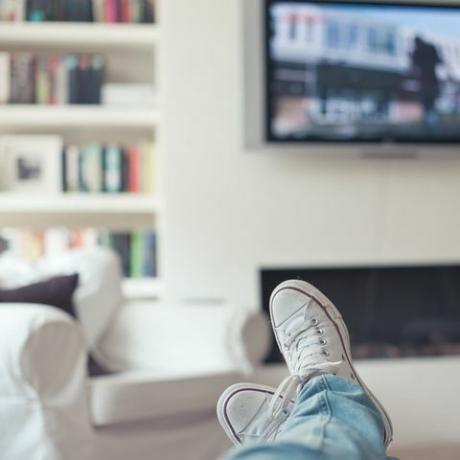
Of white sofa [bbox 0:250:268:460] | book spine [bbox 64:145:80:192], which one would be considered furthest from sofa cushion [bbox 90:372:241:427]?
book spine [bbox 64:145:80:192]

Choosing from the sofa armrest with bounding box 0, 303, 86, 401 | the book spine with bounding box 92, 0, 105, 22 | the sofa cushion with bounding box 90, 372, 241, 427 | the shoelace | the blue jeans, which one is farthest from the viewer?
the book spine with bounding box 92, 0, 105, 22

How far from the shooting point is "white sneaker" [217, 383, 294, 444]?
124 cm

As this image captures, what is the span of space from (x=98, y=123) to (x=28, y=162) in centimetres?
30

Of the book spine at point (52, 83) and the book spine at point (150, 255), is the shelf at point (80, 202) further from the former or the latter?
the book spine at point (52, 83)

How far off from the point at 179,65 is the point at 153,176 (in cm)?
43

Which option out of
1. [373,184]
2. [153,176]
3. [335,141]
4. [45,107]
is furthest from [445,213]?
[45,107]

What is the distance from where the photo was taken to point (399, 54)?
3107 millimetres

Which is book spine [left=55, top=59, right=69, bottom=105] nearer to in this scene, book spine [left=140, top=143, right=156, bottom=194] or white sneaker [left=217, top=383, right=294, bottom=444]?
book spine [left=140, top=143, right=156, bottom=194]

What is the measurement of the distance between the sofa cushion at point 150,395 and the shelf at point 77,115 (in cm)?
112

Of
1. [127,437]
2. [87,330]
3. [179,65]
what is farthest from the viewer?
[179,65]

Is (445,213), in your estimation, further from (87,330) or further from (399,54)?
(87,330)

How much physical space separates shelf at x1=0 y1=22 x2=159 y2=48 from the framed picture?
378mm

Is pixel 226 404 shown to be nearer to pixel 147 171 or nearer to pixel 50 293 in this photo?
pixel 50 293

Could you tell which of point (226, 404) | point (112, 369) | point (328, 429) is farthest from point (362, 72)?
point (328, 429)
